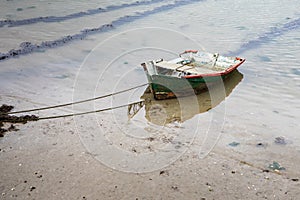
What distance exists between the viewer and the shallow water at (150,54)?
28.0ft

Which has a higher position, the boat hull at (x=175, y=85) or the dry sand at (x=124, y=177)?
the boat hull at (x=175, y=85)

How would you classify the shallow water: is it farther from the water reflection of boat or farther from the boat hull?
the boat hull

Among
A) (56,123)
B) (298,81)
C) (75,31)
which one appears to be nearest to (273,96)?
(298,81)

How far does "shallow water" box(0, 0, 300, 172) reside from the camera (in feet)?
28.0

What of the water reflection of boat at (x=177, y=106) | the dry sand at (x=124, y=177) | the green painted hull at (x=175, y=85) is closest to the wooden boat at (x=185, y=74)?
the green painted hull at (x=175, y=85)

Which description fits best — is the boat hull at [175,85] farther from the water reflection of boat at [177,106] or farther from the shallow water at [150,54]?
the shallow water at [150,54]

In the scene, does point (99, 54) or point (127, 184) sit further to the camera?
point (99, 54)

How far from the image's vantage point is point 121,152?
709cm

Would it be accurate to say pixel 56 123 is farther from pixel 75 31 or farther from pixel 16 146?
pixel 75 31

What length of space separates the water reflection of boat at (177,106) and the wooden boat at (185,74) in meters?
0.22

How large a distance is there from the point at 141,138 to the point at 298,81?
6.18 meters

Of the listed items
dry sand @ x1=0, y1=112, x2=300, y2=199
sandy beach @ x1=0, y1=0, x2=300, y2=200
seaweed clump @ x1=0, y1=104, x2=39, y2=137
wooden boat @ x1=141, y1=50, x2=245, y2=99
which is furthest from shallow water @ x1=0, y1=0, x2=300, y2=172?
dry sand @ x1=0, y1=112, x2=300, y2=199

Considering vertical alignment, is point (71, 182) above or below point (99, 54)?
below

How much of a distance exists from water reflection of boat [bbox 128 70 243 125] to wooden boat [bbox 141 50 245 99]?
22 cm
